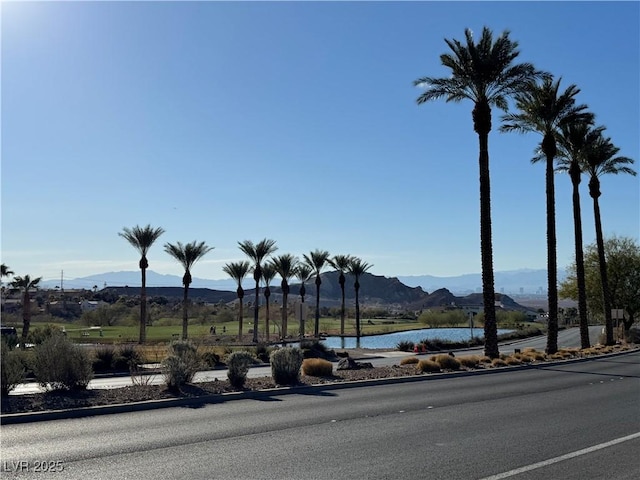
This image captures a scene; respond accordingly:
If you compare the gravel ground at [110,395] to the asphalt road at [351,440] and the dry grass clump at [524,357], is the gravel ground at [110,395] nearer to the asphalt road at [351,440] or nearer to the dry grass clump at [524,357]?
the asphalt road at [351,440]

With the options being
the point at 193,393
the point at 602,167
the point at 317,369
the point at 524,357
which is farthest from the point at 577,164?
the point at 193,393

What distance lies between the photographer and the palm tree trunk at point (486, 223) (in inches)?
1061

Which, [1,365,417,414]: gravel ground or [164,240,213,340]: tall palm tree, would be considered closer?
[1,365,417,414]: gravel ground

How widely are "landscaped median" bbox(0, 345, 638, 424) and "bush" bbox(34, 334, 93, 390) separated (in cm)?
29

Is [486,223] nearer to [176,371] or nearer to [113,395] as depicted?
[176,371]

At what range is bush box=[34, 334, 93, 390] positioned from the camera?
14.1 meters

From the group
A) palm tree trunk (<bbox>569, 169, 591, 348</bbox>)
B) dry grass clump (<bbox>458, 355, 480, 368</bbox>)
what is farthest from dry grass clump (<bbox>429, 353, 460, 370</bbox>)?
palm tree trunk (<bbox>569, 169, 591, 348</bbox>)

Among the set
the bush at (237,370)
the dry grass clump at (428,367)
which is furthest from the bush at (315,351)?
the bush at (237,370)

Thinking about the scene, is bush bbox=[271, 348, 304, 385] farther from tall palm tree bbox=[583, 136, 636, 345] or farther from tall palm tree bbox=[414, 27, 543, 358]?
tall palm tree bbox=[583, 136, 636, 345]

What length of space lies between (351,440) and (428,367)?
12101mm

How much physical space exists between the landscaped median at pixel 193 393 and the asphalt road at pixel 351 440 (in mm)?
410

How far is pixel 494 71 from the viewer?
2661 cm

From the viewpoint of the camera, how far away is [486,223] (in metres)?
27.1

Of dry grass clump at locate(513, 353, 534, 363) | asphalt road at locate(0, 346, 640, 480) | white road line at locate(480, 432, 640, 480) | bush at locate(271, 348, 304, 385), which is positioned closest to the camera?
white road line at locate(480, 432, 640, 480)
